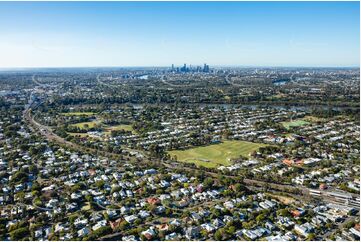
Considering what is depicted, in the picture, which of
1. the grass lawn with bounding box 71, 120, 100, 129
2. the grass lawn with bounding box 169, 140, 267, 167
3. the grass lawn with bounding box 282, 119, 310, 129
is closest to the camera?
the grass lawn with bounding box 169, 140, 267, 167

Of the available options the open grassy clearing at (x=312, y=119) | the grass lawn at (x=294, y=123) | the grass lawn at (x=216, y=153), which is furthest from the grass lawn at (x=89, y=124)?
the open grassy clearing at (x=312, y=119)

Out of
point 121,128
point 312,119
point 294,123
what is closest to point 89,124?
point 121,128

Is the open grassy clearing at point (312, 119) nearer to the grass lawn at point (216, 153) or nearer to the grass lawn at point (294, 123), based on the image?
the grass lawn at point (294, 123)

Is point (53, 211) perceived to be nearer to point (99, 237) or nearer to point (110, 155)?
point (99, 237)

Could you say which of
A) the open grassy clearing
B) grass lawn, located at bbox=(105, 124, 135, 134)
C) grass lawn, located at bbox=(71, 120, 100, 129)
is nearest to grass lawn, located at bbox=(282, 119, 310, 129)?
the open grassy clearing

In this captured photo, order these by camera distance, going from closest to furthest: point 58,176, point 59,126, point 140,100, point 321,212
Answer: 1. point 321,212
2. point 58,176
3. point 59,126
4. point 140,100

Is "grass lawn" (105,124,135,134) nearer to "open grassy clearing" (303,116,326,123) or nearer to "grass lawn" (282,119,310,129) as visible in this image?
"grass lawn" (282,119,310,129)

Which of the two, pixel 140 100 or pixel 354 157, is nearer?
pixel 354 157

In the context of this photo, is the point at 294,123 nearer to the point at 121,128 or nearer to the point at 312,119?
the point at 312,119

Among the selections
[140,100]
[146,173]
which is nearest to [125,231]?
[146,173]
